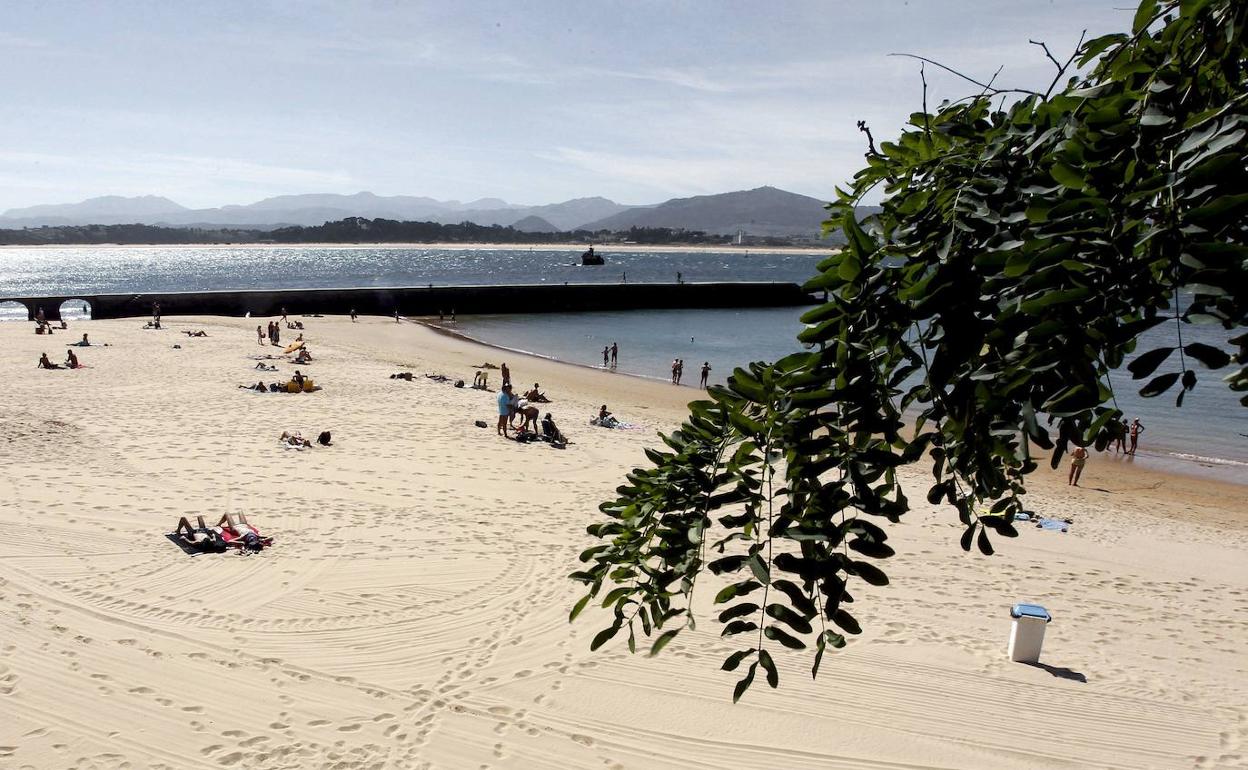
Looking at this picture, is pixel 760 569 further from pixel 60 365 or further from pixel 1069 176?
pixel 60 365

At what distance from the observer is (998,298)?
5.82 ft

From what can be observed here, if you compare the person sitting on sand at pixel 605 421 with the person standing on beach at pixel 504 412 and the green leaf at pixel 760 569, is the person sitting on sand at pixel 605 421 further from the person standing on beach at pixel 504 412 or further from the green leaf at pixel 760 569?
the green leaf at pixel 760 569

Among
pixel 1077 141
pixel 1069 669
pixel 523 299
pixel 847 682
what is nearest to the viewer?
pixel 1077 141

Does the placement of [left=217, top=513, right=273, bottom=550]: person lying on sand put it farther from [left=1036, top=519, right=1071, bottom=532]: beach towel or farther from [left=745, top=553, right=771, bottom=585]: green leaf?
[left=1036, top=519, right=1071, bottom=532]: beach towel

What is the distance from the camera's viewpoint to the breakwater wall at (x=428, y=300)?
51469 mm

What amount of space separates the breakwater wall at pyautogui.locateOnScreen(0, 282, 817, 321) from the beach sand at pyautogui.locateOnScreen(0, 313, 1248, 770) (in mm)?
40178

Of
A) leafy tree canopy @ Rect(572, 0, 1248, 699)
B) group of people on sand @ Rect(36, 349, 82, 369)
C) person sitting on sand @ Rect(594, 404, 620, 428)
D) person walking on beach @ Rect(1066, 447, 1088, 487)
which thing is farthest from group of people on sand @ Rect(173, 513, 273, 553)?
group of people on sand @ Rect(36, 349, 82, 369)

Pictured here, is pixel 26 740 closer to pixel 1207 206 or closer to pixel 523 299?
pixel 1207 206

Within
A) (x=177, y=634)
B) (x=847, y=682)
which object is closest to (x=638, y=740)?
(x=847, y=682)

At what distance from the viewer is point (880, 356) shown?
1.90 meters

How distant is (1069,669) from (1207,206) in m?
8.83

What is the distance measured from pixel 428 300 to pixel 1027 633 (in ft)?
192

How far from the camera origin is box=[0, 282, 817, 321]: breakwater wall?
51.5 metres

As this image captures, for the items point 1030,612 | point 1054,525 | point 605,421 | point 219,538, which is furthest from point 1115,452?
point 219,538
